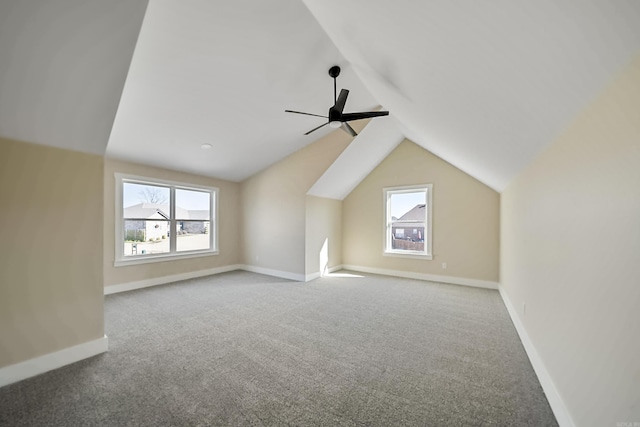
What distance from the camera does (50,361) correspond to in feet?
6.50

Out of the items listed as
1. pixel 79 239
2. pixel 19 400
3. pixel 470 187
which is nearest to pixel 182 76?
pixel 79 239

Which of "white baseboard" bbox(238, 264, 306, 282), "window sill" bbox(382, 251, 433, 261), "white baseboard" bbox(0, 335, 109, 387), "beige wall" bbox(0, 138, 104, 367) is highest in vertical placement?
"beige wall" bbox(0, 138, 104, 367)

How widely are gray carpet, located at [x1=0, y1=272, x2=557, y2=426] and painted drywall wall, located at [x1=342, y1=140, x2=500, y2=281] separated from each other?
53.4 inches

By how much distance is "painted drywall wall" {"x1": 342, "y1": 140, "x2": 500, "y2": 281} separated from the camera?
452cm

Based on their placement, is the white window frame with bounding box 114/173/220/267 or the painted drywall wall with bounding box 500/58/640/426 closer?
the painted drywall wall with bounding box 500/58/640/426

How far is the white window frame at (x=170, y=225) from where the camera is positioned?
4.14 metres

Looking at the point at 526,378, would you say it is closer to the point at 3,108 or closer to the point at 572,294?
the point at 572,294

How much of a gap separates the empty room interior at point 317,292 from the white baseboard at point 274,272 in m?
0.88

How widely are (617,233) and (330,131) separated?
13.7 feet

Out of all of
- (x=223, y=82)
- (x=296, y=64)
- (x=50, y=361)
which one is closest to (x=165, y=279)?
(x=50, y=361)

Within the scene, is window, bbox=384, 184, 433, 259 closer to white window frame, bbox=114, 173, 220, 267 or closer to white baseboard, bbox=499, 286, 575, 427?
white baseboard, bbox=499, 286, 575, 427

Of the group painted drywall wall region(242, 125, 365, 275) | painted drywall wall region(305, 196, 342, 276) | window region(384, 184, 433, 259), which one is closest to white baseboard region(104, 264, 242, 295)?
painted drywall wall region(242, 125, 365, 275)

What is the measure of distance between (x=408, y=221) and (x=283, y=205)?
2856mm

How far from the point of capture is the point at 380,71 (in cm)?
233
